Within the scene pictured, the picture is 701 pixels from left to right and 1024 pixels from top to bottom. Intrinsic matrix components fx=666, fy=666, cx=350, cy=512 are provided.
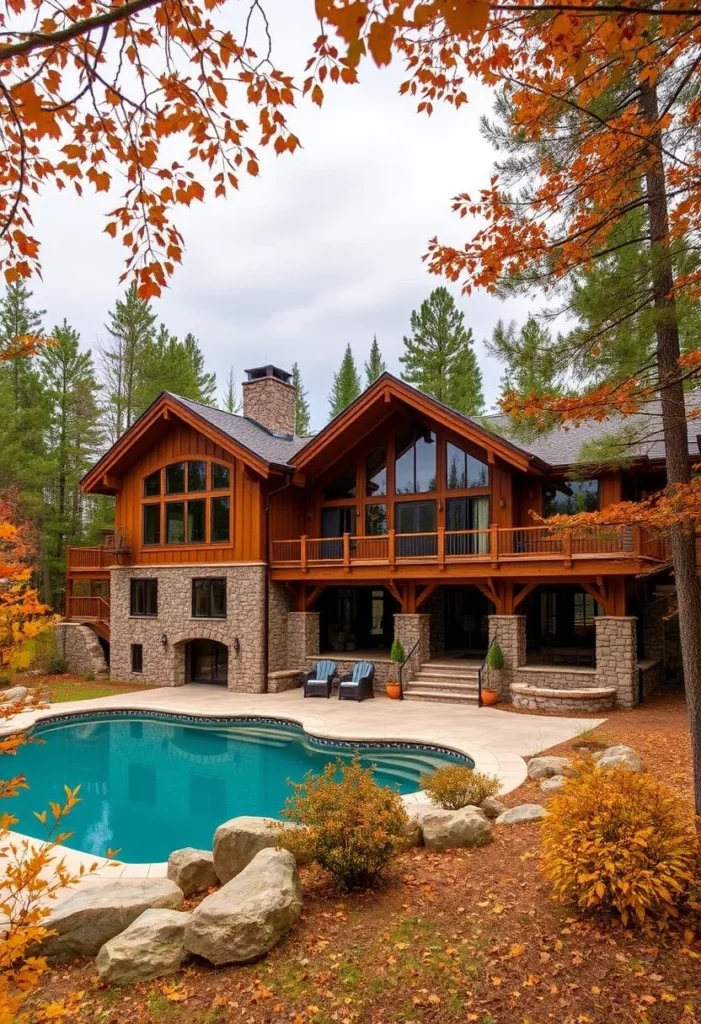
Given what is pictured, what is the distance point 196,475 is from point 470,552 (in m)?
8.04

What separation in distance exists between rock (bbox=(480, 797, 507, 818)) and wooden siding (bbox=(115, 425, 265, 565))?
446 inches

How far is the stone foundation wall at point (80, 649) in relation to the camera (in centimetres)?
2061

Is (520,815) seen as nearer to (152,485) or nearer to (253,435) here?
(253,435)

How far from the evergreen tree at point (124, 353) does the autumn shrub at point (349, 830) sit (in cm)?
2820

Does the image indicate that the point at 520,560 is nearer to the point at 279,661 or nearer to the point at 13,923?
the point at 279,661

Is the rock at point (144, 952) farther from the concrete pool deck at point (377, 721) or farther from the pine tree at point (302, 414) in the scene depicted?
the pine tree at point (302, 414)

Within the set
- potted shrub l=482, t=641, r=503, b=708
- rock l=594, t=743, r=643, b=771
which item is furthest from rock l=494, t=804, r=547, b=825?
potted shrub l=482, t=641, r=503, b=708

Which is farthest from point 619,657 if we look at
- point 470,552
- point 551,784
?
point 551,784

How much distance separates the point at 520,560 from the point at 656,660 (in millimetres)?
4386

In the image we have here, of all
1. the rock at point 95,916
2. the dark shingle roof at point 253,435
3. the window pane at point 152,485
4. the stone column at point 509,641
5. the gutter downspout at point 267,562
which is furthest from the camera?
the window pane at point 152,485

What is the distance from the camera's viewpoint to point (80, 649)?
20.9 m

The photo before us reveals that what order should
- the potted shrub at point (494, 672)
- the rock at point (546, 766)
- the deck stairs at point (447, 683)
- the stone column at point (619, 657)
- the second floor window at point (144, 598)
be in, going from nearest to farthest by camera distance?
the rock at point (546, 766), the stone column at point (619, 657), the potted shrub at point (494, 672), the deck stairs at point (447, 683), the second floor window at point (144, 598)

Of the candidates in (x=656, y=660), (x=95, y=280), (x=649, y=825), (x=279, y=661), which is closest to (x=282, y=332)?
(x=279, y=661)

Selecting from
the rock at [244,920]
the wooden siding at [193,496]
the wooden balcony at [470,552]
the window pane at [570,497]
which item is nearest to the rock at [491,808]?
the rock at [244,920]
